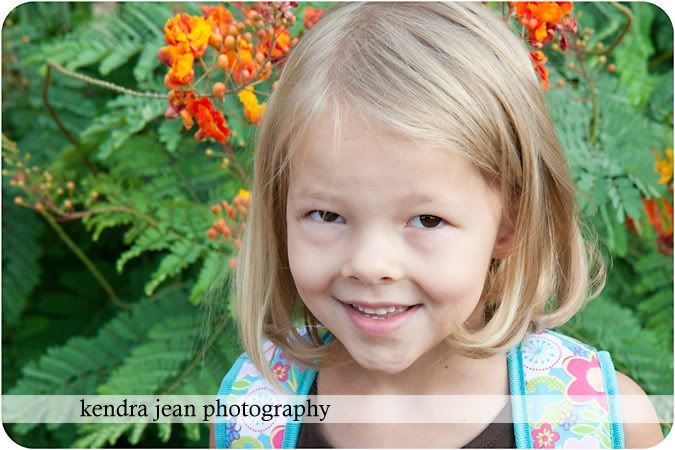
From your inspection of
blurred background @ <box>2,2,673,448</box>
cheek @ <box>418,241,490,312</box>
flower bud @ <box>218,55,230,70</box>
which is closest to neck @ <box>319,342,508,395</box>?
cheek @ <box>418,241,490,312</box>

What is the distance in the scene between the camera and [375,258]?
1163 millimetres

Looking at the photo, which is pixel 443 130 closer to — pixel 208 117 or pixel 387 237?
pixel 387 237

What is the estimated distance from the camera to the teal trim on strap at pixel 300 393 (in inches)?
57.6

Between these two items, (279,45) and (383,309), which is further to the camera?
(279,45)

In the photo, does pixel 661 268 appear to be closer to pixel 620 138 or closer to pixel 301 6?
pixel 620 138

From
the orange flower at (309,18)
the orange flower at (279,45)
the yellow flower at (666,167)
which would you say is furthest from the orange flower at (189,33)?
the yellow flower at (666,167)

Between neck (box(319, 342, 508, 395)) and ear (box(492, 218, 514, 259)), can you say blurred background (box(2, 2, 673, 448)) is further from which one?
neck (box(319, 342, 508, 395))

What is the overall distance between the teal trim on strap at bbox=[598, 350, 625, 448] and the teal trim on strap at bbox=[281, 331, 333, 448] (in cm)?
52

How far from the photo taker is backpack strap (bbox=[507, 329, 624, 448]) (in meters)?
A: 1.36

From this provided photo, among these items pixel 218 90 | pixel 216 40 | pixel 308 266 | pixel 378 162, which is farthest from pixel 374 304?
pixel 216 40

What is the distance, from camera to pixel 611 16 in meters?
2.13

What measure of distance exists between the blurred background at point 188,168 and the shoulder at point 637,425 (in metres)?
0.40

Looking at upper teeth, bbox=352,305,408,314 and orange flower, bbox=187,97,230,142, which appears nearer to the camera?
upper teeth, bbox=352,305,408,314

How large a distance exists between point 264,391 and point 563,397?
57 cm
